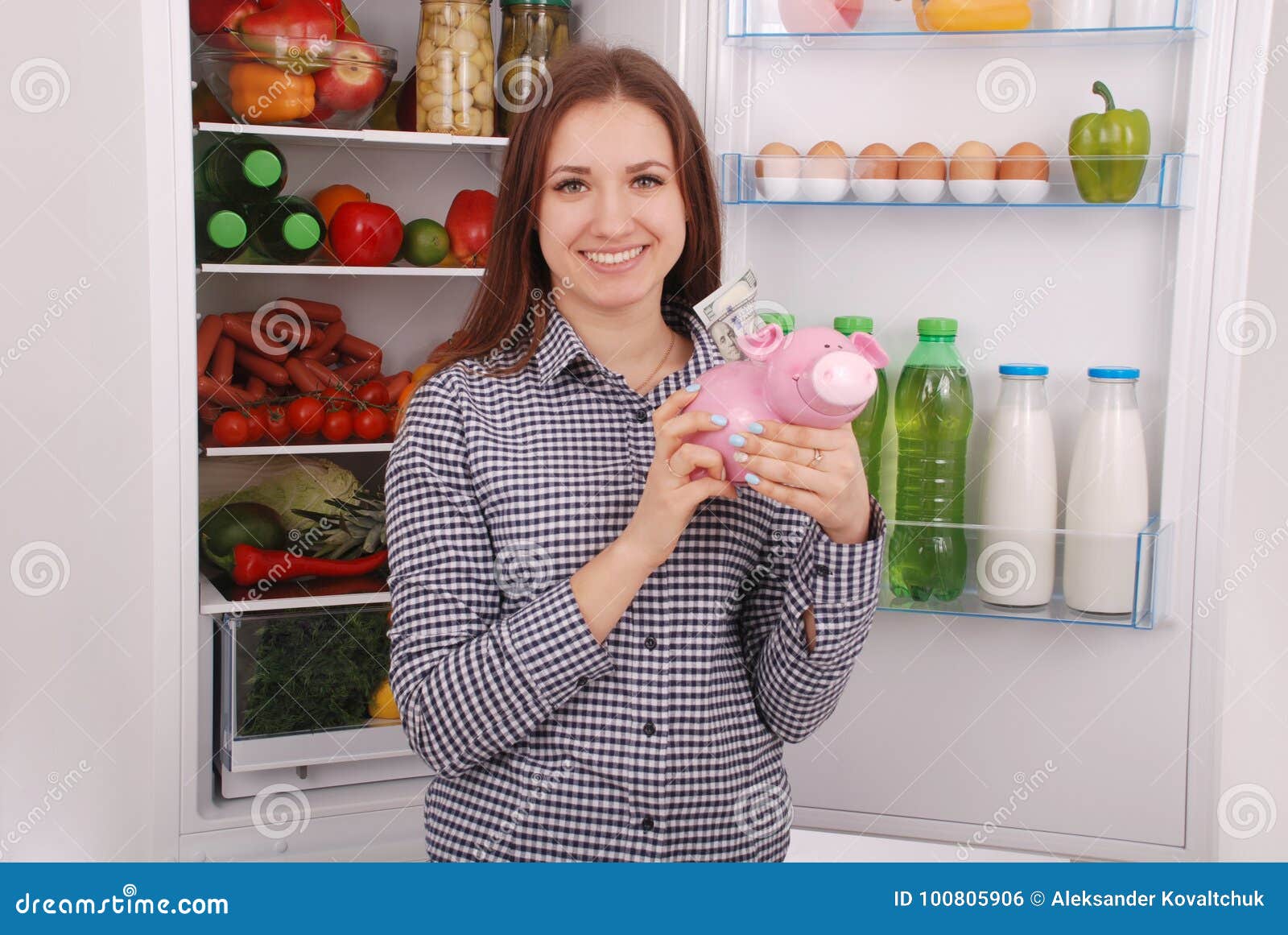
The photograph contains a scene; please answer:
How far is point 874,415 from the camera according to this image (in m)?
1.55

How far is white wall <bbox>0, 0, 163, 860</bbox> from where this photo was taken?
168 centimetres

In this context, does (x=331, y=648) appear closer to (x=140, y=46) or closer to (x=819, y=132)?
(x=140, y=46)

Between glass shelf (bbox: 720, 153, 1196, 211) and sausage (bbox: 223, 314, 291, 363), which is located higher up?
glass shelf (bbox: 720, 153, 1196, 211)

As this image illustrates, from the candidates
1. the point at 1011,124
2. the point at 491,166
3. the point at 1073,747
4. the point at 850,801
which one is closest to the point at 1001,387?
the point at 1011,124

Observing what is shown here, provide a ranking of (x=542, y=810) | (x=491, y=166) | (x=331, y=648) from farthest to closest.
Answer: (x=491, y=166)
(x=331, y=648)
(x=542, y=810)

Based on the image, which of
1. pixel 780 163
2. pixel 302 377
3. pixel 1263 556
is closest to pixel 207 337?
pixel 302 377

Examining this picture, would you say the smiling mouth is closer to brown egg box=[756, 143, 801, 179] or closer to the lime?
brown egg box=[756, 143, 801, 179]

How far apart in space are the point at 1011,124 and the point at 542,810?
1.02 meters

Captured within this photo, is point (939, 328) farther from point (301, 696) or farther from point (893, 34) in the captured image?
point (301, 696)

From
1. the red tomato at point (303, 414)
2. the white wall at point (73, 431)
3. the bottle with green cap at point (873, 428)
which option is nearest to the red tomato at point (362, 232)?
the red tomato at point (303, 414)

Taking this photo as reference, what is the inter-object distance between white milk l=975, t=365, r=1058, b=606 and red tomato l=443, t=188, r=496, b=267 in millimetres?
941

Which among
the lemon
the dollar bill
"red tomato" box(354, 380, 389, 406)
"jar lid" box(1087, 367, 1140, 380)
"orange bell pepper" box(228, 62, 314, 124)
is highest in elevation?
"orange bell pepper" box(228, 62, 314, 124)

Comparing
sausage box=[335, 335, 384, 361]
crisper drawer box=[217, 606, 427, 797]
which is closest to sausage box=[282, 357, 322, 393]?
sausage box=[335, 335, 384, 361]

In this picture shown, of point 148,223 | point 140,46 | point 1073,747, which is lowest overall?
point 1073,747
